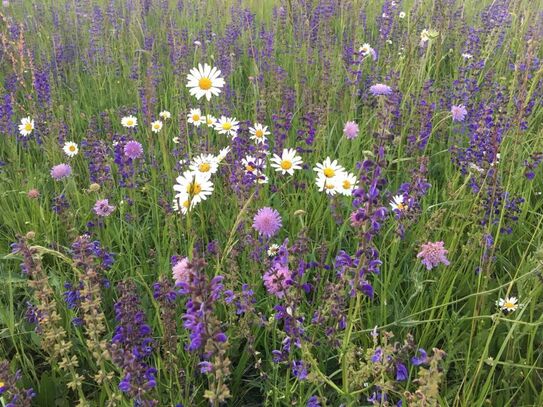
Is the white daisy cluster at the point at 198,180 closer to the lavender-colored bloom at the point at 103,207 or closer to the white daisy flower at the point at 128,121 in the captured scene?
the lavender-colored bloom at the point at 103,207

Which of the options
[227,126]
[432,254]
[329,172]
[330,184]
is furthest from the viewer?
[227,126]

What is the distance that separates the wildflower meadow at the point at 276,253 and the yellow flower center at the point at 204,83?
1 centimetres

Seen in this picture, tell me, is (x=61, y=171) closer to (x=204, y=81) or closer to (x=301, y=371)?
(x=204, y=81)

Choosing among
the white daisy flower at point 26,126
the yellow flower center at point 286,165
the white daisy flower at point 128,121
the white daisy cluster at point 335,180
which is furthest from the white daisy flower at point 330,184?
the white daisy flower at point 26,126

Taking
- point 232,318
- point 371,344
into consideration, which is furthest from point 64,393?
point 371,344

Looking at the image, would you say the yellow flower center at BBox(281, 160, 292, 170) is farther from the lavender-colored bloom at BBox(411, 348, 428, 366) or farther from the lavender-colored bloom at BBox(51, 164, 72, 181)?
the lavender-colored bloom at BBox(411, 348, 428, 366)

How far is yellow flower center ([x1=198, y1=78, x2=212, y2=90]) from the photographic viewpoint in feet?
7.95

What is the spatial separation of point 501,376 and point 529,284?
1.20ft

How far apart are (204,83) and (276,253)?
3.64ft

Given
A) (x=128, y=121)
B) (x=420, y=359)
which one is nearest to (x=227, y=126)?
(x=128, y=121)

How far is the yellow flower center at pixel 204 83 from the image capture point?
2424 mm

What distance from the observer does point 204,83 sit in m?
2.44

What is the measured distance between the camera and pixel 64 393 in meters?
1.70

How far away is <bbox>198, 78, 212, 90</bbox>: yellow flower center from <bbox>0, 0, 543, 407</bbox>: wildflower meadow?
0.04 ft
